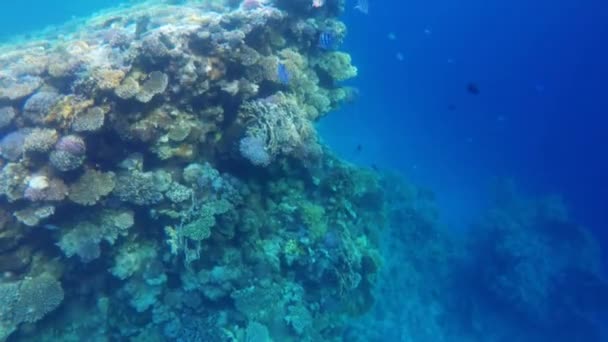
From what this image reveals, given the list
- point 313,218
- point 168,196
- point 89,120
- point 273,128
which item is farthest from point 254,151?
point 89,120

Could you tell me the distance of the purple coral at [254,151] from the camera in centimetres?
694

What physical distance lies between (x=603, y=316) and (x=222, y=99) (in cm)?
2336

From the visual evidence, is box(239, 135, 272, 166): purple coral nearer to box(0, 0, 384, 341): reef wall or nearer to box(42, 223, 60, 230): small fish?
box(0, 0, 384, 341): reef wall

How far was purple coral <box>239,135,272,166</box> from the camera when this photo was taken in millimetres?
6941

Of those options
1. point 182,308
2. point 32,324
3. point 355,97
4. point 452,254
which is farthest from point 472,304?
point 32,324

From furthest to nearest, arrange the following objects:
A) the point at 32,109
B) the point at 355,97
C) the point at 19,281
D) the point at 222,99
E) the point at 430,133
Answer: the point at 430,133 < the point at 355,97 < the point at 222,99 < the point at 32,109 < the point at 19,281

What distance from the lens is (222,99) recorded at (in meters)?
7.36

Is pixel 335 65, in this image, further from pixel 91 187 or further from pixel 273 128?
pixel 91 187

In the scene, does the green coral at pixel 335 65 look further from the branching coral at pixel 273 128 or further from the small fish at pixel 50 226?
the small fish at pixel 50 226

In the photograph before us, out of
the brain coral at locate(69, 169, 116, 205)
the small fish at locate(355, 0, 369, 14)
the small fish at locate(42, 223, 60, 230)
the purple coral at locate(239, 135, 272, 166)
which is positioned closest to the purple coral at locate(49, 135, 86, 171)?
the brain coral at locate(69, 169, 116, 205)

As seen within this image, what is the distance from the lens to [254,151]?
Answer: 6.96 meters

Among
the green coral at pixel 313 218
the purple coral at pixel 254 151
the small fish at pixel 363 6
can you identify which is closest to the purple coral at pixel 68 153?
the purple coral at pixel 254 151

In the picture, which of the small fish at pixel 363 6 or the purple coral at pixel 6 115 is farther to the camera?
the small fish at pixel 363 6

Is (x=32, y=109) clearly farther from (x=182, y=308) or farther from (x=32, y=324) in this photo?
(x=182, y=308)
